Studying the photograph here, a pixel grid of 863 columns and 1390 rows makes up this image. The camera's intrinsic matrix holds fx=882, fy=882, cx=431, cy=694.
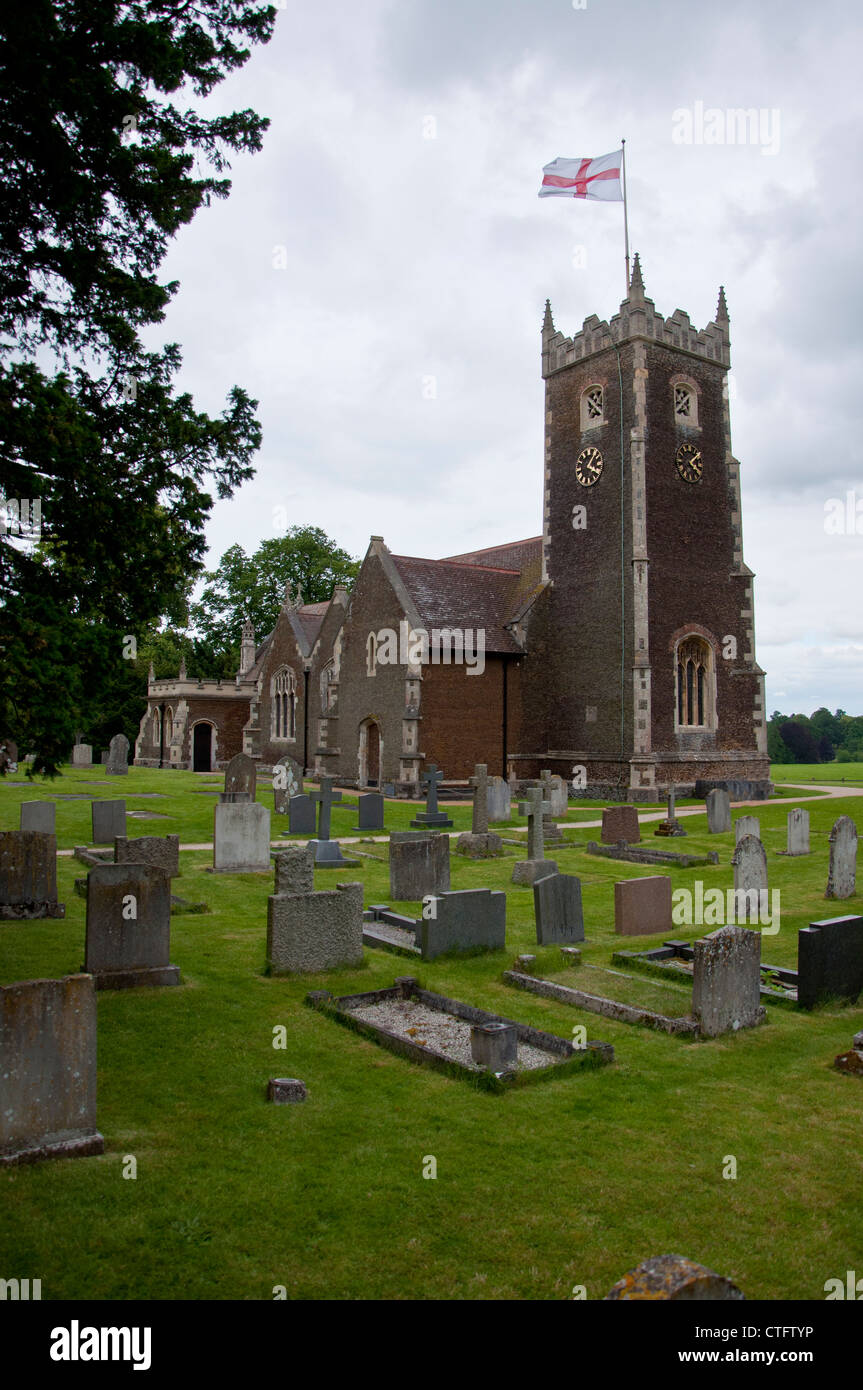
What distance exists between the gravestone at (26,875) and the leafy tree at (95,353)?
11.7 ft

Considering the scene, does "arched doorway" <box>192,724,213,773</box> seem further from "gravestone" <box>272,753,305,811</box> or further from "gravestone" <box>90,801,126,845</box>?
"gravestone" <box>90,801,126,845</box>

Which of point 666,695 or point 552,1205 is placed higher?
point 666,695

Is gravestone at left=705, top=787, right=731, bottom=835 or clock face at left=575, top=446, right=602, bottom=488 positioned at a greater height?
clock face at left=575, top=446, right=602, bottom=488

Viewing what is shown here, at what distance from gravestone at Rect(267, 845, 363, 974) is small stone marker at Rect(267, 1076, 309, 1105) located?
2.91 metres

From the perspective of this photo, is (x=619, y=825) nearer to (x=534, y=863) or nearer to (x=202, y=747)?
(x=534, y=863)

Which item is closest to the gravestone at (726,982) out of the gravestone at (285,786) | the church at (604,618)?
the gravestone at (285,786)

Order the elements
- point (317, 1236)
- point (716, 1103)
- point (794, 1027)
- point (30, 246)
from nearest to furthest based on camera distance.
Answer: point (317, 1236), point (716, 1103), point (794, 1027), point (30, 246)

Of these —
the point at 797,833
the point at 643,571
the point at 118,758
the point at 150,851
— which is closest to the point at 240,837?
the point at 150,851

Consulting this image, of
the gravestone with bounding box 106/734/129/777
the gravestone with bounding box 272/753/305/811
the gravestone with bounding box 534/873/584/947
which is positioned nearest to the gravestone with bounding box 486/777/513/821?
the gravestone with bounding box 272/753/305/811

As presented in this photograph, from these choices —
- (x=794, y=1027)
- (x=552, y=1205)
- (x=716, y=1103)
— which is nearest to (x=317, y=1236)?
(x=552, y=1205)

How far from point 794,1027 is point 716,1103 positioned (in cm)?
195

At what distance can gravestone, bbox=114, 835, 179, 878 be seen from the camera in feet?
40.7

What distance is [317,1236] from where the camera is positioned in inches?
165

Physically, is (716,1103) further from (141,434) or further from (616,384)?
(616,384)
